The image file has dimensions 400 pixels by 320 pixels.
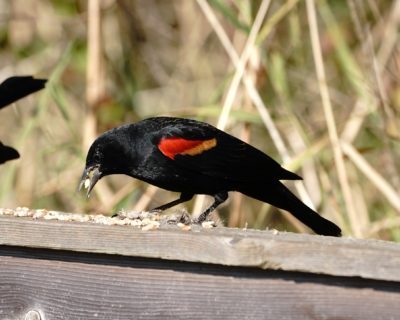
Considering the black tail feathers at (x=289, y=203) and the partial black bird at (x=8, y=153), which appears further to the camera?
the partial black bird at (x=8, y=153)

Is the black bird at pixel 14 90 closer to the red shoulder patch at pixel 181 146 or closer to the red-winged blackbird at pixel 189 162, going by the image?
the red-winged blackbird at pixel 189 162

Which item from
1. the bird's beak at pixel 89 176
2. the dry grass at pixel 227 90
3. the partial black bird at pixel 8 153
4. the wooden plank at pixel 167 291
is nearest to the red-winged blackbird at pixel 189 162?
the bird's beak at pixel 89 176

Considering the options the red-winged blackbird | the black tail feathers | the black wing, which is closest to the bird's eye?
the red-winged blackbird

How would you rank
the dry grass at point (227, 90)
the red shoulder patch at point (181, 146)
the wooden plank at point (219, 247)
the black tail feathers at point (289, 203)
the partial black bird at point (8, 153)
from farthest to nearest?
the partial black bird at point (8, 153) < the dry grass at point (227, 90) < the red shoulder patch at point (181, 146) < the black tail feathers at point (289, 203) < the wooden plank at point (219, 247)

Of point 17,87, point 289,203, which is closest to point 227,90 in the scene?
point 289,203

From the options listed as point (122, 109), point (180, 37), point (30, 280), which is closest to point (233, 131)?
point (122, 109)

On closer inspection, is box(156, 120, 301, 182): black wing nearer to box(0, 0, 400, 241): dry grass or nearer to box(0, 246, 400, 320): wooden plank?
box(0, 0, 400, 241): dry grass

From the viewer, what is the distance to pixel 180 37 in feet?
16.9

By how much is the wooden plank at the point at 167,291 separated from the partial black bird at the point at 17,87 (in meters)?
1.70

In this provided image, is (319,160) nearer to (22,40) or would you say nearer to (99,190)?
(99,190)

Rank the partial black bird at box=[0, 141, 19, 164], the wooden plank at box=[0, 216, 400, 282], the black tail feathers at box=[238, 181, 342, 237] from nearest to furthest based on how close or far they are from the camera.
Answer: the wooden plank at box=[0, 216, 400, 282] → the black tail feathers at box=[238, 181, 342, 237] → the partial black bird at box=[0, 141, 19, 164]

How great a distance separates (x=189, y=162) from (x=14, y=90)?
1055 mm

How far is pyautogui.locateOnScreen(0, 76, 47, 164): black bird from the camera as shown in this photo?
369 centimetres

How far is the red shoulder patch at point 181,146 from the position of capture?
3164 millimetres
